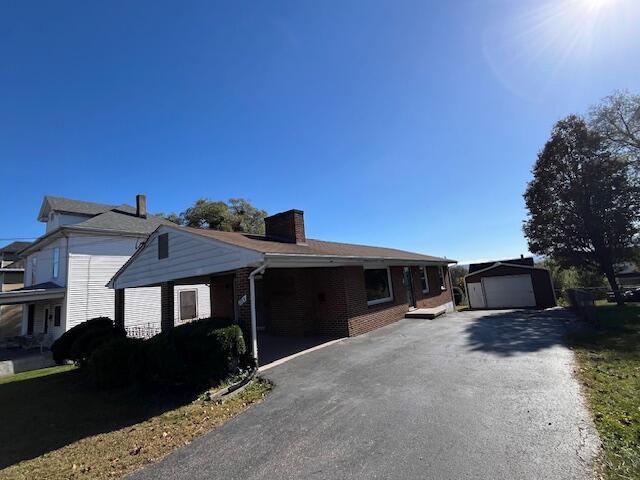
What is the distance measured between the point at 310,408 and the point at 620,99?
2640 centimetres

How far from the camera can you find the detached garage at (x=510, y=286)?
77.5 feet

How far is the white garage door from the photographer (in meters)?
24.3

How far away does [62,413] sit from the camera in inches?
271

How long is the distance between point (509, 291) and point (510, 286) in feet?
1.30

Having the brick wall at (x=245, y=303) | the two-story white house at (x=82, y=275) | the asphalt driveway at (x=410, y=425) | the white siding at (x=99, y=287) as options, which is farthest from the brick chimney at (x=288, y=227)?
the white siding at (x=99, y=287)

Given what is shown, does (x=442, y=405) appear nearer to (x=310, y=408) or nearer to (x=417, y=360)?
(x=310, y=408)

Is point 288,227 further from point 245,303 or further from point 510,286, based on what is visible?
point 510,286

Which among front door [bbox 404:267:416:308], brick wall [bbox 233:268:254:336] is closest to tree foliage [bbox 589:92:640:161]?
front door [bbox 404:267:416:308]

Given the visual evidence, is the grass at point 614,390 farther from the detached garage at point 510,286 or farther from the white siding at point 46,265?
the white siding at point 46,265

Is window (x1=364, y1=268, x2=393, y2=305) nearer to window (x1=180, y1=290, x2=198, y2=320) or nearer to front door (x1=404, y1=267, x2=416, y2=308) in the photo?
front door (x1=404, y1=267, x2=416, y2=308)

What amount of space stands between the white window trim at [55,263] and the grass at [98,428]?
36.4 ft

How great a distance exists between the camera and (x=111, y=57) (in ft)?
32.7

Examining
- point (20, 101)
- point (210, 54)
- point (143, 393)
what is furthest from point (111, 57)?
point (143, 393)

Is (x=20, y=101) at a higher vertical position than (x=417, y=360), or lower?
higher
